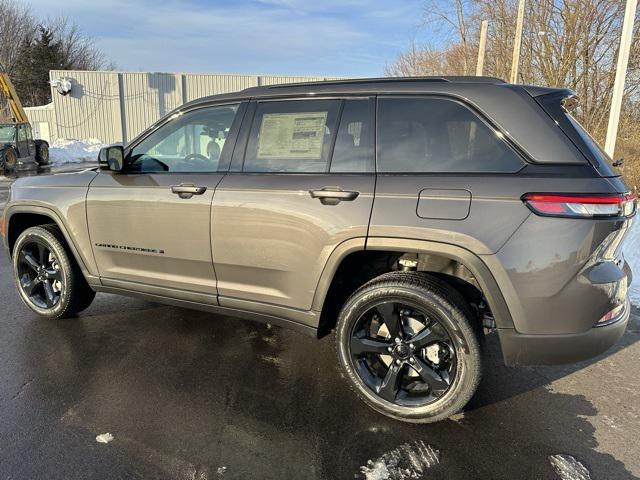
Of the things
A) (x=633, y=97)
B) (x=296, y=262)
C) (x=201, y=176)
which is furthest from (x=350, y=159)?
(x=633, y=97)

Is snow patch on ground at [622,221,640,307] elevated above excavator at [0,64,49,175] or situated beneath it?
situated beneath

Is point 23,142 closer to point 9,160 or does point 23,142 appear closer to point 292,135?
point 9,160

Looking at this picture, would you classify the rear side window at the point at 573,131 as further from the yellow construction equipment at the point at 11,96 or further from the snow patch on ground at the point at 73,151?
the snow patch on ground at the point at 73,151

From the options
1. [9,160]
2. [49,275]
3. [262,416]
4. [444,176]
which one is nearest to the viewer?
[444,176]

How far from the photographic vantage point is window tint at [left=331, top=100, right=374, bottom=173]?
2750 millimetres

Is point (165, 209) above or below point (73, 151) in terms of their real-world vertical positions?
above

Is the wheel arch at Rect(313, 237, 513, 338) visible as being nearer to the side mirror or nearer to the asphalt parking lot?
the asphalt parking lot

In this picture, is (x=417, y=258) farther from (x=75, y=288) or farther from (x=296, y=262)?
(x=75, y=288)

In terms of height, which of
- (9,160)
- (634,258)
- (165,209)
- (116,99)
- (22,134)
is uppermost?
(116,99)

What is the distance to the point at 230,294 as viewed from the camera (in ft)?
10.4

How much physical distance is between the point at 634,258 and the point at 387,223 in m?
4.63

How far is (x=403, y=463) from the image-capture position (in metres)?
2.35

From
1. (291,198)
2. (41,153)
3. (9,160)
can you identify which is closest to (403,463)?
(291,198)

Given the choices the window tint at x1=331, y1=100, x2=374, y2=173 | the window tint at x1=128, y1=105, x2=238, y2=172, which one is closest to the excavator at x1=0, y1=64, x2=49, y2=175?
the window tint at x1=128, y1=105, x2=238, y2=172
